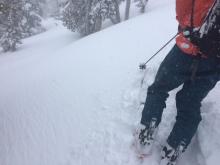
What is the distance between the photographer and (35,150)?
17.2 feet

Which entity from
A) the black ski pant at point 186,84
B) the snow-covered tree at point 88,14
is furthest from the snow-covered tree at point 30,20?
the black ski pant at point 186,84

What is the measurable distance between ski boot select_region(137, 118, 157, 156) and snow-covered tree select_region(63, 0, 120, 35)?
17.3 metres

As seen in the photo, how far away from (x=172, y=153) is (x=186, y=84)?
0.91m

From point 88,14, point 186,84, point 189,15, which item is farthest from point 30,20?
point 189,15

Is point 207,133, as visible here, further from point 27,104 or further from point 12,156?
point 27,104

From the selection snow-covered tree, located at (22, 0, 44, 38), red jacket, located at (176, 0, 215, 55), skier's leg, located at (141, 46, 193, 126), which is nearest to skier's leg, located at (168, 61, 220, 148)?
skier's leg, located at (141, 46, 193, 126)

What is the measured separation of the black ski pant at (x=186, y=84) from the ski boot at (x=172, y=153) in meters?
0.05

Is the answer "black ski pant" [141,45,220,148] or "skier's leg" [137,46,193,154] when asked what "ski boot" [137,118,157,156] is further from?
"black ski pant" [141,45,220,148]

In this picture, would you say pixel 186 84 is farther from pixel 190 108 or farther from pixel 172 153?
pixel 172 153

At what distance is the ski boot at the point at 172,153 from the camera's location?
11.7 feet

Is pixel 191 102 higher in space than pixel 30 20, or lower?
higher

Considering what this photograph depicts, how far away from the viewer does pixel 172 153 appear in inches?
143

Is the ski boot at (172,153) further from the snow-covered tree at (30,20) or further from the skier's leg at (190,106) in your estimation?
the snow-covered tree at (30,20)

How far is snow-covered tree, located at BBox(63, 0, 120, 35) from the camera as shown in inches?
802
